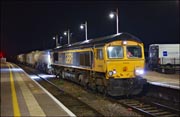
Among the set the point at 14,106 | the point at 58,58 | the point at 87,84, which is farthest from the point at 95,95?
the point at 58,58

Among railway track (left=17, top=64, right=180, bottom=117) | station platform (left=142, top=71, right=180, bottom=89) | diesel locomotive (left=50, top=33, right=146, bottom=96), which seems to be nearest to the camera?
railway track (left=17, top=64, right=180, bottom=117)

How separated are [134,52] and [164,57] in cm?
1721

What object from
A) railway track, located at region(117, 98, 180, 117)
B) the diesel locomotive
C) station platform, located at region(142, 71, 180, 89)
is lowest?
railway track, located at region(117, 98, 180, 117)

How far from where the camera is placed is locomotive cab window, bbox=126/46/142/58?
1661 centimetres

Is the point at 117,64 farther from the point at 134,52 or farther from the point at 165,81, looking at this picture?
the point at 165,81

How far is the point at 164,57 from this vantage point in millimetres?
33062

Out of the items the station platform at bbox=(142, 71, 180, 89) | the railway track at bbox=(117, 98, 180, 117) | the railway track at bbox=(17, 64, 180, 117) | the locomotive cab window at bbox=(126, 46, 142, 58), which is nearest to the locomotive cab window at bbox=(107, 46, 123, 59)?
the locomotive cab window at bbox=(126, 46, 142, 58)

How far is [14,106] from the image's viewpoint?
13.2 metres

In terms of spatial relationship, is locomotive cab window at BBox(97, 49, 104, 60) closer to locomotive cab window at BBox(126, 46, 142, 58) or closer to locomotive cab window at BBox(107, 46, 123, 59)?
locomotive cab window at BBox(107, 46, 123, 59)

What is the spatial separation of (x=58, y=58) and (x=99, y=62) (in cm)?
1359

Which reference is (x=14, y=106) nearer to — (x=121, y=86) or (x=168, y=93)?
(x=121, y=86)

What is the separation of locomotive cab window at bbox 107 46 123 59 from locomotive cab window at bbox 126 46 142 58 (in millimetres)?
424

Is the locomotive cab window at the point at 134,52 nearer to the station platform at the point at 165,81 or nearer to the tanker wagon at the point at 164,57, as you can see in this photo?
the station platform at the point at 165,81

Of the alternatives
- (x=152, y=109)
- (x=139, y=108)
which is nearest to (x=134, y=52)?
(x=139, y=108)
